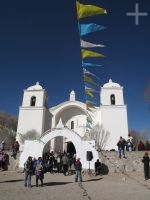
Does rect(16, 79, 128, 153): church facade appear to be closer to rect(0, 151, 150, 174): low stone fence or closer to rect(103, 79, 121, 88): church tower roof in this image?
rect(103, 79, 121, 88): church tower roof

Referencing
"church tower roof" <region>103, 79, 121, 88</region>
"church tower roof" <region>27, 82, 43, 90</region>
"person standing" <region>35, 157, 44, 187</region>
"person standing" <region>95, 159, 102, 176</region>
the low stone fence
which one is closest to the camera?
"person standing" <region>35, 157, 44, 187</region>

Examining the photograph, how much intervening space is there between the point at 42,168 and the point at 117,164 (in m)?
8.90

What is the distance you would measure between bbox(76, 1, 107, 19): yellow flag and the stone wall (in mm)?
13159

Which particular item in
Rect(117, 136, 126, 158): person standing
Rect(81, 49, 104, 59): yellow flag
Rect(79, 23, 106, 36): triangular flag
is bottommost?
Rect(117, 136, 126, 158): person standing

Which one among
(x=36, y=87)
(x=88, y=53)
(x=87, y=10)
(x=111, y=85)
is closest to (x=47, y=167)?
(x=88, y=53)

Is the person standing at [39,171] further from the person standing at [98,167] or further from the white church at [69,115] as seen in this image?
the white church at [69,115]

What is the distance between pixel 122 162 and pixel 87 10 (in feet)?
44.9

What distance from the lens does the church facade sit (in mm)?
33062

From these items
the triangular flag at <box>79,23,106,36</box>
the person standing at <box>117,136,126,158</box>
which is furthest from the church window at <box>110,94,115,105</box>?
the triangular flag at <box>79,23,106,36</box>

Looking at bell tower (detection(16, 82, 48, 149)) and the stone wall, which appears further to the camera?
bell tower (detection(16, 82, 48, 149))

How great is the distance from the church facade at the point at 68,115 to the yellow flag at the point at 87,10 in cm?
→ 2348

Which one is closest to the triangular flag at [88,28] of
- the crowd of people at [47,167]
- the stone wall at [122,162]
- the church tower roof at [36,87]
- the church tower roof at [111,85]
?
the crowd of people at [47,167]

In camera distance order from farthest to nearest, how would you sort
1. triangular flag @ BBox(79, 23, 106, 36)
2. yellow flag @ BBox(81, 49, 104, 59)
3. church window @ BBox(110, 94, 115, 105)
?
church window @ BBox(110, 94, 115, 105), yellow flag @ BBox(81, 49, 104, 59), triangular flag @ BBox(79, 23, 106, 36)

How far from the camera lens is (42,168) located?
1170 cm
